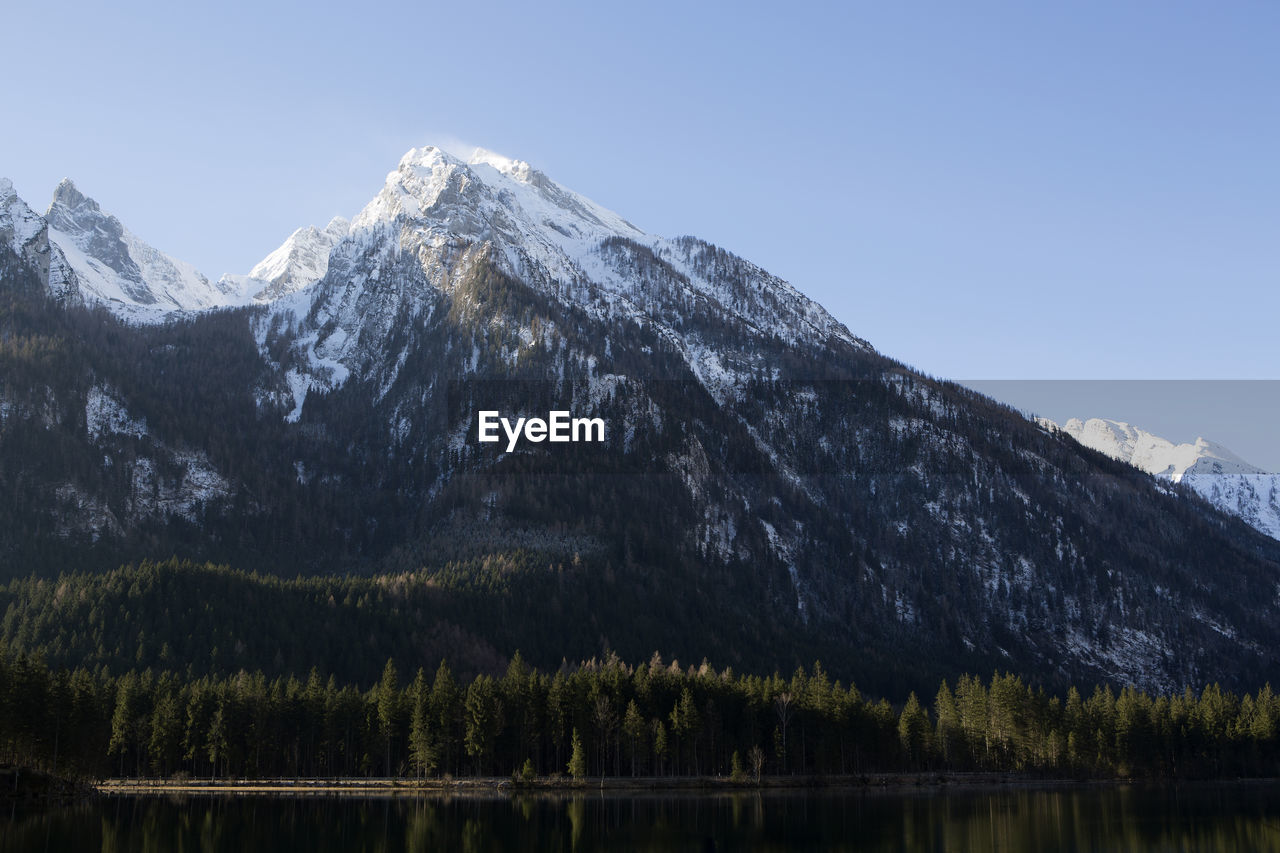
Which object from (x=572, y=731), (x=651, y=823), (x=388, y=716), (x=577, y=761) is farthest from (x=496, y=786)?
(x=651, y=823)

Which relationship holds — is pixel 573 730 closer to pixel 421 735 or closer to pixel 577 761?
pixel 577 761

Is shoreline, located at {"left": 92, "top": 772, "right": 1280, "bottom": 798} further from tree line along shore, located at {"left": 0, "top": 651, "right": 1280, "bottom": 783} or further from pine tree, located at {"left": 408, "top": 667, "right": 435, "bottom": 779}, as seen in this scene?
pine tree, located at {"left": 408, "top": 667, "right": 435, "bottom": 779}

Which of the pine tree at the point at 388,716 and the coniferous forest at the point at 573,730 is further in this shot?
the pine tree at the point at 388,716

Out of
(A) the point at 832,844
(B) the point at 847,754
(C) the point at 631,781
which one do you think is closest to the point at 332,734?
(C) the point at 631,781

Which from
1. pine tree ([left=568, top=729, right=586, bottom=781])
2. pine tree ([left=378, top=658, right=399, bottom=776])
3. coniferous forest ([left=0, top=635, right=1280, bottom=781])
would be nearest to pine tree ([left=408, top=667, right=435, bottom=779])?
coniferous forest ([left=0, top=635, right=1280, bottom=781])

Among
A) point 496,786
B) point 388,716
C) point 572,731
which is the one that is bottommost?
point 496,786

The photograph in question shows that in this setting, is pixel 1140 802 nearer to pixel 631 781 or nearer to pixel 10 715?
pixel 631 781

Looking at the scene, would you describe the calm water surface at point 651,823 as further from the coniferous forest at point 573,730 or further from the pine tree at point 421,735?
the coniferous forest at point 573,730

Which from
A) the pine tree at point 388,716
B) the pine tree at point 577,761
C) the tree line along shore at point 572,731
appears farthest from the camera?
the pine tree at point 388,716

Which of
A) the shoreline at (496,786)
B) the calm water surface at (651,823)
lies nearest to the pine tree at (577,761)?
the shoreline at (496,786)
